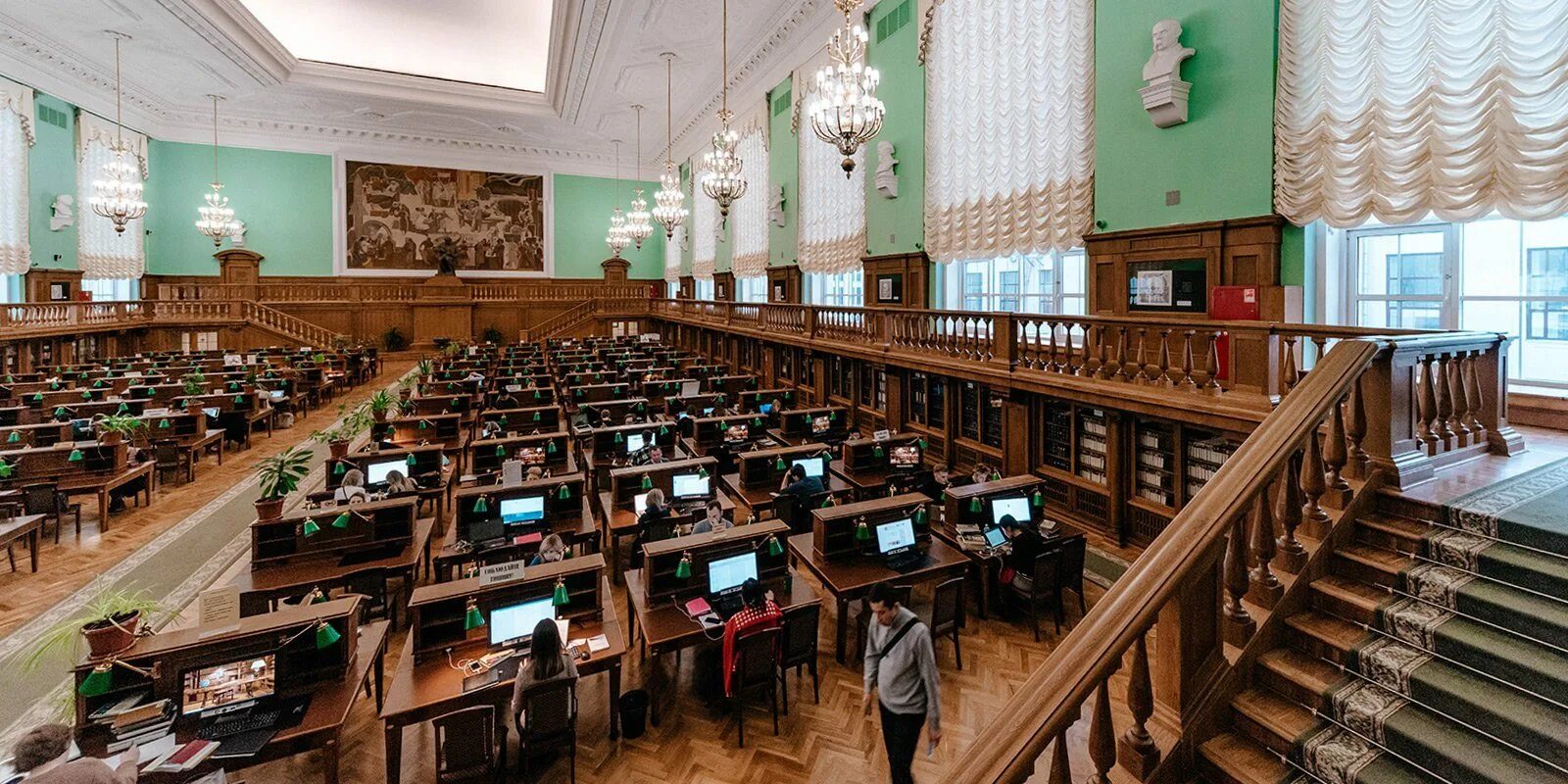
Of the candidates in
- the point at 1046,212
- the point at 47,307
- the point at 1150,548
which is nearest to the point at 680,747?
the point at 1150,548

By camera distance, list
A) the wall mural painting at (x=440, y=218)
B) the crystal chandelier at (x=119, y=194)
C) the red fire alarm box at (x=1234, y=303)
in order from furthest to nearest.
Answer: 1. the wall mural painting at (x=440, y=218)
2. the crystal chandelier at (x=119, y=194)
3. the red fire alarm box at (x=1234, y=303)

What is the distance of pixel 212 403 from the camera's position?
41.7 ft

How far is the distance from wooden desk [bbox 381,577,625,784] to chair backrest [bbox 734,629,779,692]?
89 centimetres

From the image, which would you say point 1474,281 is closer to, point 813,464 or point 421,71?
point 813,464

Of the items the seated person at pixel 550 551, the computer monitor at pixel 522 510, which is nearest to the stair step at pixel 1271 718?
the seated person at pixel 550 551

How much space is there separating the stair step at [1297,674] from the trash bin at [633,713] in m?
4.07

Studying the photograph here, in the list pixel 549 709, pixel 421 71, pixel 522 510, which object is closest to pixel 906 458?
pixel 522 510

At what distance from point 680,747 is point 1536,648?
15.7 feet

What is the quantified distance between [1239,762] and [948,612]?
370 cm

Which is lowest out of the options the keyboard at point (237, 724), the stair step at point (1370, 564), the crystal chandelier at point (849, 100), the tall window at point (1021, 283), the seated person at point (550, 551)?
the keyboard at point (237, 724)

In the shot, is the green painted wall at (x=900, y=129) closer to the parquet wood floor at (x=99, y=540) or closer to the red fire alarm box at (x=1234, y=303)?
the red fire alarm box at (x=1234, y=303)

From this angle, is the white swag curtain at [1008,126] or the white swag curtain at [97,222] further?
the white swag curtain at [97,222]

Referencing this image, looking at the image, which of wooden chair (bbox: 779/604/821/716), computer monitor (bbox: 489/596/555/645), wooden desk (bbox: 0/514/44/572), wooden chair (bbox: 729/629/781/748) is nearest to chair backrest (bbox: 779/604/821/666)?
wooden chair (bbox: 779/604/821/716)

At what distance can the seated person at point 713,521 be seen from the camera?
6.58 m
